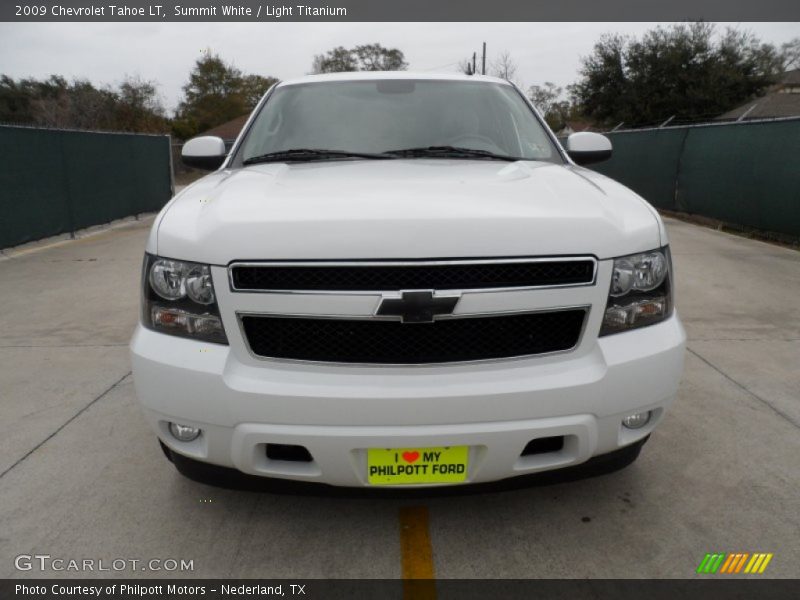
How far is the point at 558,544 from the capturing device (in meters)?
2.38

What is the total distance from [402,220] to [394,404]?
60 centimetres

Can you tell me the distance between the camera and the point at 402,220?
2037mm

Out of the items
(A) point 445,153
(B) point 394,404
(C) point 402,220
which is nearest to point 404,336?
(B) point 394,404

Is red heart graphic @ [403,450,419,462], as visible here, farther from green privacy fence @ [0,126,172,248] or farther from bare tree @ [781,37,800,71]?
bare tree @ [781,37,800,71]

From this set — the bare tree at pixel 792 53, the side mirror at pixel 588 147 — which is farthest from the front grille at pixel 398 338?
the bare tree at pixel 792 53

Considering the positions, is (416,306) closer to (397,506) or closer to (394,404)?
(394,404)

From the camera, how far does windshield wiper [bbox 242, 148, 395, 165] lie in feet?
10.1

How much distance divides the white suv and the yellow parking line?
40 cm

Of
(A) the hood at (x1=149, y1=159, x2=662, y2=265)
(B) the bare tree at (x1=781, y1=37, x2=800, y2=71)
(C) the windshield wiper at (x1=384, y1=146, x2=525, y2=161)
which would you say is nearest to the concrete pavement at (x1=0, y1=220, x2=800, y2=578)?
(A) the hood at (x1=149, y1=159, x2=662, y2=265)

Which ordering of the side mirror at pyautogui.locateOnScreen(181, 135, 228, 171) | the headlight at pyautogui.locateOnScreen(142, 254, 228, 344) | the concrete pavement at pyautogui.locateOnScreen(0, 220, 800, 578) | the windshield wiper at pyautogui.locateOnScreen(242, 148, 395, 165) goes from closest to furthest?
the headlight at pyautogui.locateOnScreen(142, 254, 228, 344) < the concrete pavement at pyautogui.locateOnScreen(0, 220, 800, 578) < the windshield wiper at pyautogui.locateOnScreen(242, 148, 395, 165) < the side mirror at pyautogui.locateOnScreen(181, 135, 228, 171)

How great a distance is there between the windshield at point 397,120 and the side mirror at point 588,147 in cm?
27

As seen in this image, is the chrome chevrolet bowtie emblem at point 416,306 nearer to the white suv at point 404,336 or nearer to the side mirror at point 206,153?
the white suv at point 404,336
